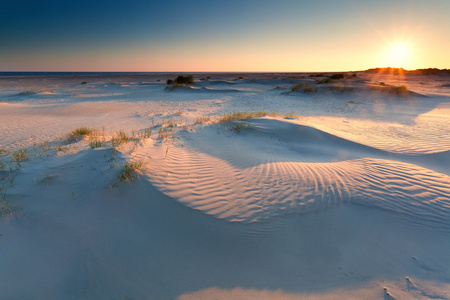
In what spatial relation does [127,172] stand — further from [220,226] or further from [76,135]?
[76,135]

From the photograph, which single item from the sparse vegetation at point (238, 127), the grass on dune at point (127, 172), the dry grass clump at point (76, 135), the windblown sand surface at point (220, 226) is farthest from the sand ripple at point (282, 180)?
the dry grass clump at point (76, 135)

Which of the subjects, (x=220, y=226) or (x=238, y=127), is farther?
(x=238, y=127)

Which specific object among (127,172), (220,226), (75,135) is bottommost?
(220,226)

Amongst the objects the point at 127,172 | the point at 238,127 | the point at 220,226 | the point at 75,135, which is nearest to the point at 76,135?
the point at 75,135

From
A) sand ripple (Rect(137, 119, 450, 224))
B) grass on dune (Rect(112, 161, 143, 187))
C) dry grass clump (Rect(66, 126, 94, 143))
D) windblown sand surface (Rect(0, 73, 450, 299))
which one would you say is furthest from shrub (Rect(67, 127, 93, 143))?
grass on dune (Rect(112, 161, 143, 187))

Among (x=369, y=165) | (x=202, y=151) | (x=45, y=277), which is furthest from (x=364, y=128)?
(x=45, y=277)

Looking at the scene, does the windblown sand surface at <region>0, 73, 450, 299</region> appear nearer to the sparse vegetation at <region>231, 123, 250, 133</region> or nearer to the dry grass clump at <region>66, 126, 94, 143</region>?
the dry grass clump at <region>66, 126, 94, 143</region>

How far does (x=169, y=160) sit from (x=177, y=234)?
1.82 m

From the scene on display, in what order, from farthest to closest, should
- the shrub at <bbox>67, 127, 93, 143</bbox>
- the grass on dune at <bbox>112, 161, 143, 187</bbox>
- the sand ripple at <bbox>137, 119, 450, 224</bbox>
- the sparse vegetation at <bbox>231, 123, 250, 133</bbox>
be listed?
1. the sparse vegetation at <bbox>231, 123, 250, 133</bbox>
2. the shrub at <bbox>67, 127, 93, 143</bbox>
3. the grass on dune at <bbox>112, 161, 143, 187</bbox>
4. the sand ripple at <bbox>137, 119, 450, 224</bbox>

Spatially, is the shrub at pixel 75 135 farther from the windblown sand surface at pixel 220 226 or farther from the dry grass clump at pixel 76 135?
the windblown sand surface at pixel 220 226

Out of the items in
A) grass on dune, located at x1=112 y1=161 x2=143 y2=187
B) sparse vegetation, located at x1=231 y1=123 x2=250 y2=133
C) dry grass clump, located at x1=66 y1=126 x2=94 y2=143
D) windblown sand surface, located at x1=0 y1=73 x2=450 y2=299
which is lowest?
windblown sand surface, located at x1=0 y1=73 x2=450 y2=299

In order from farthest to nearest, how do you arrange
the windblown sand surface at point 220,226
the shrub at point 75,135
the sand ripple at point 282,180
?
the shrub at point 75,135, the sand ripple at point 282,180, the windblown sand surface at point 220,226

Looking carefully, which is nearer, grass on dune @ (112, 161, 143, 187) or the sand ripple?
the sand ripple

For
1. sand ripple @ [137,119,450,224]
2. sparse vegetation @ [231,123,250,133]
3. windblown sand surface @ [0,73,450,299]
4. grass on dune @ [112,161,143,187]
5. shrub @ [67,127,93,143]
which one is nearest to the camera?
windblown sand surface @ [0,73,450,299]
